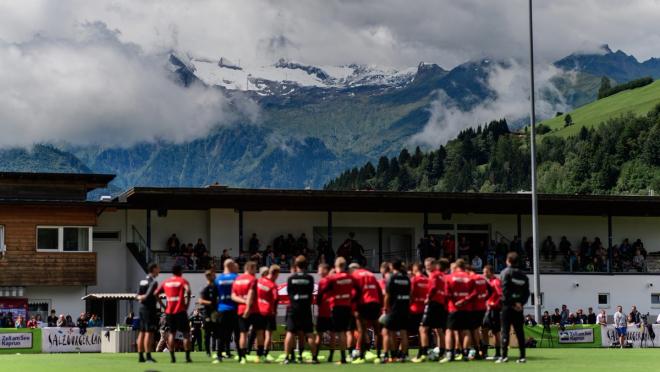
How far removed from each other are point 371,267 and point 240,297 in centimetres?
3042

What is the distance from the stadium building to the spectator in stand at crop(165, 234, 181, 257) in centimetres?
45

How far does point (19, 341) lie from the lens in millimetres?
40094

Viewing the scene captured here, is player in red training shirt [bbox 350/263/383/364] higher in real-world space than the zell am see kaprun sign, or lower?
higher

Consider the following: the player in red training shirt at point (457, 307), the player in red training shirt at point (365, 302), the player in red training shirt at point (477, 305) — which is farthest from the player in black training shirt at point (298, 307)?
the player in red training shirt at point (477, 305)

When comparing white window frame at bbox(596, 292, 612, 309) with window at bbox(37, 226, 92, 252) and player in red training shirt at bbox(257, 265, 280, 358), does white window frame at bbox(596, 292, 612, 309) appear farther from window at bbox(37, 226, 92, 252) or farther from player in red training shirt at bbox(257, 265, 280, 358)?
player in red training shirt at bbox(257, 265, 280, 358)

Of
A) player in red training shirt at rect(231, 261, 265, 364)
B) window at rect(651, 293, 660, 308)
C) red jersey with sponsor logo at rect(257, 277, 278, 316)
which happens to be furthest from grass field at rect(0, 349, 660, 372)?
window at rect(651, 293, 660, 308)

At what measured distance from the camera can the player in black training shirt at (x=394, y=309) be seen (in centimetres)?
2555

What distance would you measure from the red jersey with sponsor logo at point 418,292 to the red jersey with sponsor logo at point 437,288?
33 cm

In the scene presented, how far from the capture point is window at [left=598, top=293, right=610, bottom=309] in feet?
188

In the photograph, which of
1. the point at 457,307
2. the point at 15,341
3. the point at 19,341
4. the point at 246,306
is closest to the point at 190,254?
the point at 19,341

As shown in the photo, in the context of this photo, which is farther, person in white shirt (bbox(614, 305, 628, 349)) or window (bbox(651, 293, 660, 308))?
window (bbox(651, 293, 660, 308))

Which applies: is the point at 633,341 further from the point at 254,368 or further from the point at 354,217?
Answer: the point at 254,368

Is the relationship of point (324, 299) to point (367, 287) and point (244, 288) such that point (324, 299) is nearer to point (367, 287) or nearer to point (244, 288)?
point (367, 287)

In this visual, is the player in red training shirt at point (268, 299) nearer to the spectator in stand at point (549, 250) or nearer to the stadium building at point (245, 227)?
the stadium building at point (245, 227)
